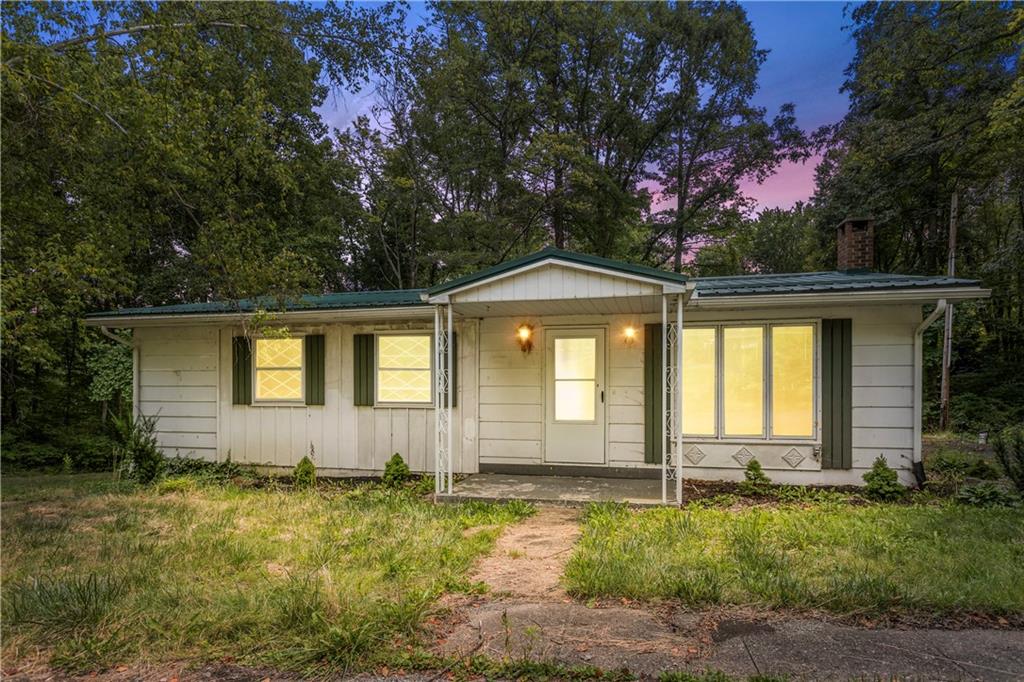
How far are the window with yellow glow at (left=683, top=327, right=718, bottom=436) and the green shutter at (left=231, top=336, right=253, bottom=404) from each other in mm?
6472

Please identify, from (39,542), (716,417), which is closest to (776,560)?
(716,417)

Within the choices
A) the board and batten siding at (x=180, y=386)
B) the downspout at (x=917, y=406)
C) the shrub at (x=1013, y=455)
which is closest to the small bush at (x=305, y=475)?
the board and batten siding at (x=180, y=386)

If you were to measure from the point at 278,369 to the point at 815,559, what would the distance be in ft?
23.8

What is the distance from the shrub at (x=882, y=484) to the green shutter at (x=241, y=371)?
27.8ft

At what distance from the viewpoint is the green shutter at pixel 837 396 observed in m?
6.16

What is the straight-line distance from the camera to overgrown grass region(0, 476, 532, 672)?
271 centimetres

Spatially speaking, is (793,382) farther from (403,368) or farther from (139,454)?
(139,454)

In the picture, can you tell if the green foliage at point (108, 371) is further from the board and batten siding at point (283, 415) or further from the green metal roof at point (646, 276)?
the green metal roof at point (646, 276)

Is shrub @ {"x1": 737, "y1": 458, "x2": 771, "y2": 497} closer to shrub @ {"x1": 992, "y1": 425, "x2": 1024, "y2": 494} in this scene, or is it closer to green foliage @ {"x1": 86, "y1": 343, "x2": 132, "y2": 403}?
shrub @ {"x1": 992, "y1": 425, "x2": 1024, "y2": 494}

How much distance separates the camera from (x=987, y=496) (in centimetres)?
526

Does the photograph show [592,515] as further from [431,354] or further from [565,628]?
[431,354]

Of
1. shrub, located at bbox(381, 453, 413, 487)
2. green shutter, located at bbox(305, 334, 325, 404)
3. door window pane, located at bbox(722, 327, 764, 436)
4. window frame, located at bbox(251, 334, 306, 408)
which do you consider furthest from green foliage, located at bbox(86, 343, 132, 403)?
door window pane, located at bbox(722, 327, 764, 436)

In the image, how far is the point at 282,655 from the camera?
2619 millimetres

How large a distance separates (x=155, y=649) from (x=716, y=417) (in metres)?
6.09
